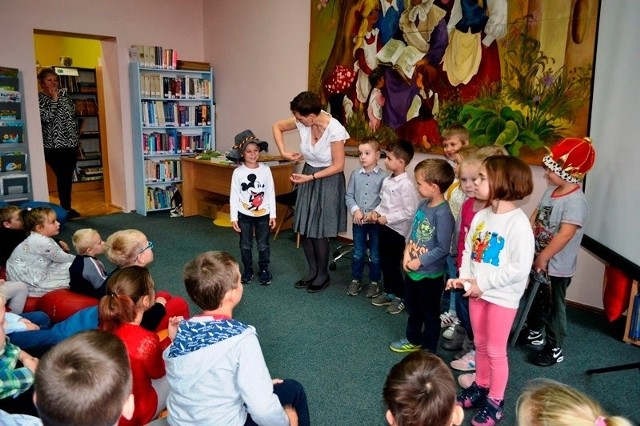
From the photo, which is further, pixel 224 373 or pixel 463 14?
pixel 463 14

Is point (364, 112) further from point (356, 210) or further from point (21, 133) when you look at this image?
point (21, 133)

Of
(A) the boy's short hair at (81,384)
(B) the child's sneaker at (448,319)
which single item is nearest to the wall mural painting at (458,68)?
(B) the child's sneaker at (448,319)

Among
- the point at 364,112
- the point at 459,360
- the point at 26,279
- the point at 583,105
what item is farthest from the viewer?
the point at 364,112

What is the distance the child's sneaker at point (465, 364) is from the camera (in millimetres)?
2496

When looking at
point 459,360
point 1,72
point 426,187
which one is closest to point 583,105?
point 426,187

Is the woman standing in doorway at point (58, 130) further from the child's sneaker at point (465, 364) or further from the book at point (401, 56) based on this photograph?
the child's sneaker at point (465, 364)

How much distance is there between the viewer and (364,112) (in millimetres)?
4570

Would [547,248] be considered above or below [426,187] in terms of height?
below

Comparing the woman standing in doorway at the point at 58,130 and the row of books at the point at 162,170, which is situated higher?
the woman standing in doorway at the point at 58,130

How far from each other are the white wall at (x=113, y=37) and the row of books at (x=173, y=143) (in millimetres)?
286

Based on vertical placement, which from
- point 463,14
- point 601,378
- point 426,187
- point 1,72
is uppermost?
point 463,14

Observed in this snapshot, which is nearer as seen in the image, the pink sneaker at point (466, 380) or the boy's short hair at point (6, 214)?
the pink sneaker at point (466, 380)

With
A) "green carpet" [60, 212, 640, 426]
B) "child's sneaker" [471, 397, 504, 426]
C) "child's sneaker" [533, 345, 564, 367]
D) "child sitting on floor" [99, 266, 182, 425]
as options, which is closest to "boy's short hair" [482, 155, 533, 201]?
"child's sneaker" [471, 397, 504, 426]

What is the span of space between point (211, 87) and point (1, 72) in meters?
2.30
